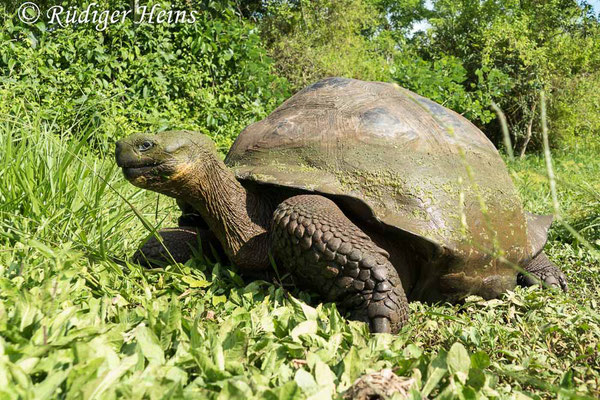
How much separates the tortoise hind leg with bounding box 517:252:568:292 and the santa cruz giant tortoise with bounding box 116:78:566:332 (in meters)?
0.24

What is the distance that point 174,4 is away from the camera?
7.73 metres

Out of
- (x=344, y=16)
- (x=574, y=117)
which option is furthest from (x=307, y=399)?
(x=574, y=117)

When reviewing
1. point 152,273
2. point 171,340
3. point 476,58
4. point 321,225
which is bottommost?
point 152,273

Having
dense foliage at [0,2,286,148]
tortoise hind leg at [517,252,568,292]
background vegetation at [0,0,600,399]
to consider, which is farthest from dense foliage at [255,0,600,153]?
tortoise hind leg at [517,252,568,292]

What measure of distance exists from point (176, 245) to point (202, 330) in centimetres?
120

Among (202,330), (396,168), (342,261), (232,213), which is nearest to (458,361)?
(342,261)

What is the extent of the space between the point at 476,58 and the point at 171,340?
46.1ft

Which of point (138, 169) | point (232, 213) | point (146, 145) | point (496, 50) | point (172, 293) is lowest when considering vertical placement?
point (172, 293)

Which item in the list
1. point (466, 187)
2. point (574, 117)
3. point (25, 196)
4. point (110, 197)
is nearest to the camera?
point (466, 187)

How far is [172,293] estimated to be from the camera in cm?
240

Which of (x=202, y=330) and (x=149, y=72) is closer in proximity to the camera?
(x=202, y=330)

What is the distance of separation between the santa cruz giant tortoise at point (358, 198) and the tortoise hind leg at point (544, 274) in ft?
0.80

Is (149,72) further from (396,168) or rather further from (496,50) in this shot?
(496,50)

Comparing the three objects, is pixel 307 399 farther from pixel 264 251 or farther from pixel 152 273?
pixel 152 273
